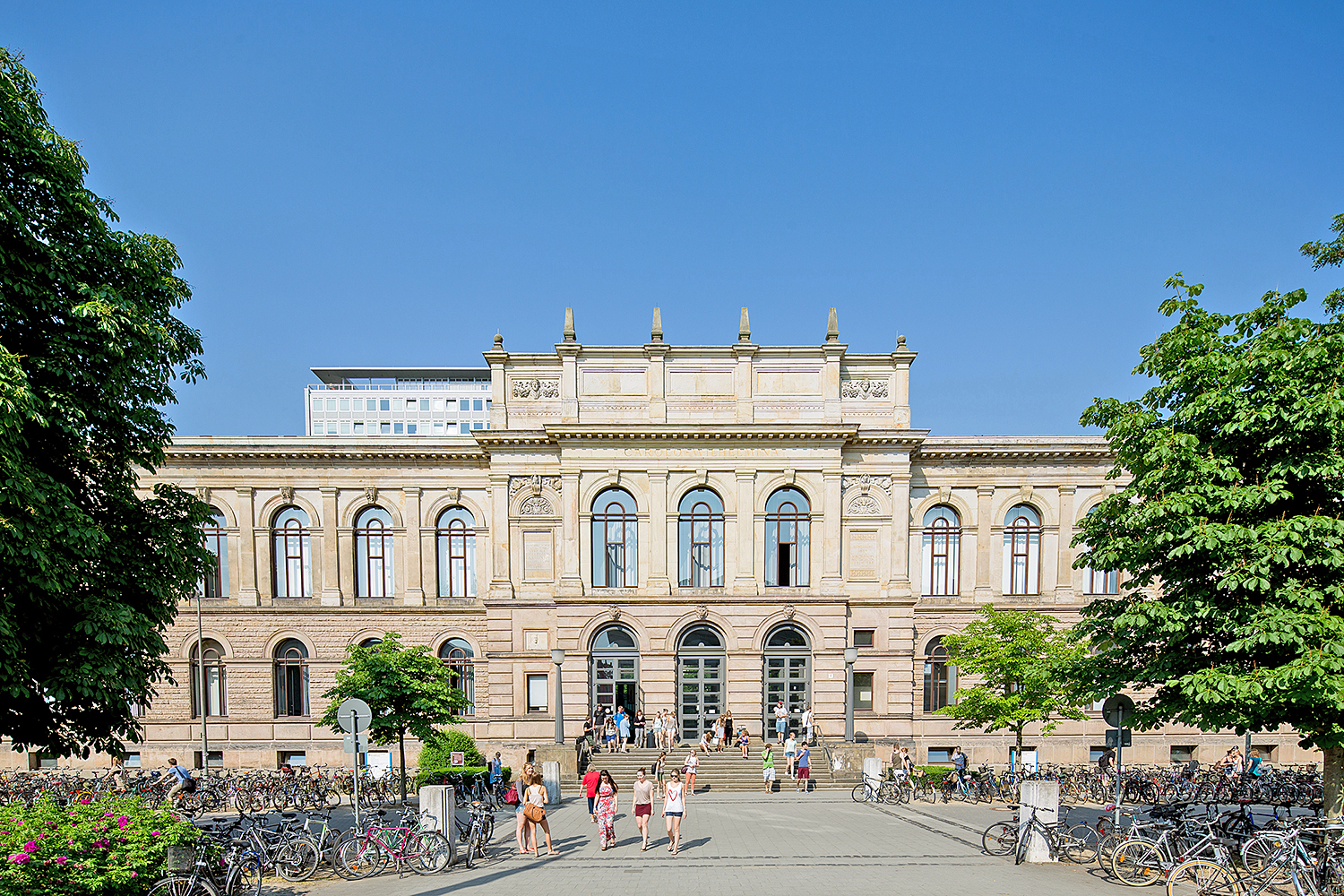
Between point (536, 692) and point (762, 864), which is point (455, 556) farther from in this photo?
point (762, 864)

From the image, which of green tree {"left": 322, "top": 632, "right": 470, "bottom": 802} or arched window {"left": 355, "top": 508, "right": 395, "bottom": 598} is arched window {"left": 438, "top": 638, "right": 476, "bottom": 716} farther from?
green tree {"left": 322, "top": 632, "right": 470, "bottom": 802}

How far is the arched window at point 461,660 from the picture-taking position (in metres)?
32.1

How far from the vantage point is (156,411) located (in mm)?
14398

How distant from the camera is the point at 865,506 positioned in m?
31.0

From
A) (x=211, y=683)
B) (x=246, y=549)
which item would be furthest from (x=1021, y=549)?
(x=211, y=683)

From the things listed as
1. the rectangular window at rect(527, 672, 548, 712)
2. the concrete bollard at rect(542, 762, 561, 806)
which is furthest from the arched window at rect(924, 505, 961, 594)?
the concrete bollard at rect(542, 762, 561, 806)

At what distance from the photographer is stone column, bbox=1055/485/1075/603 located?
105ft

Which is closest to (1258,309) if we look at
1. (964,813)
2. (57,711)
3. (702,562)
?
(964,813)

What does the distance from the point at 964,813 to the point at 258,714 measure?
2771cm

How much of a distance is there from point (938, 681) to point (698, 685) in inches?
413

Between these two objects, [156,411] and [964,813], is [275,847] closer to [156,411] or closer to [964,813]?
[156,411]

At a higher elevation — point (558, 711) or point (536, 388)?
point (536, 388)

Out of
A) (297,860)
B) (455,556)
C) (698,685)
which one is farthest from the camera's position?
(455,556)

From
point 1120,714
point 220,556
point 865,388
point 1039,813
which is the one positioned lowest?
point 1039,813
